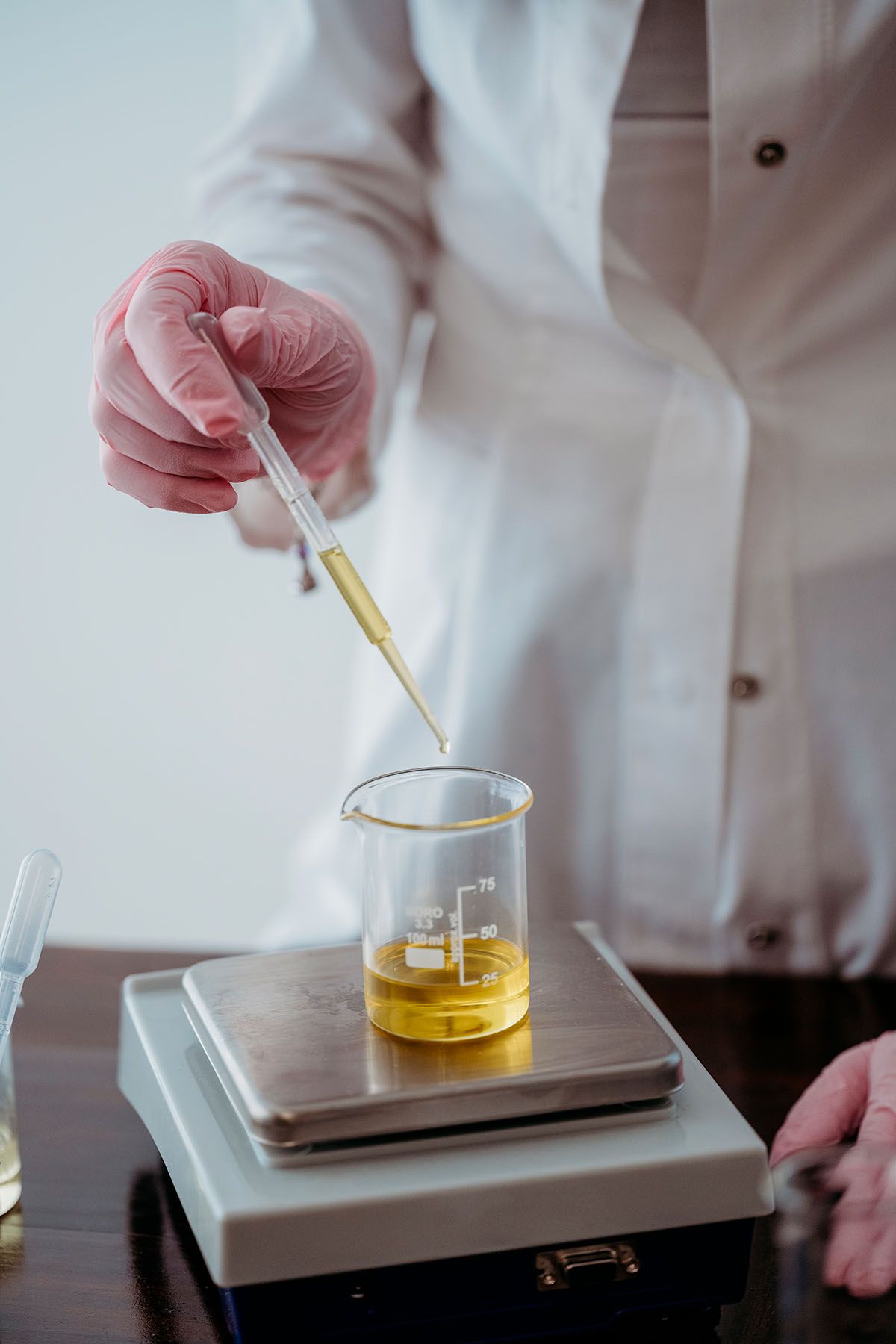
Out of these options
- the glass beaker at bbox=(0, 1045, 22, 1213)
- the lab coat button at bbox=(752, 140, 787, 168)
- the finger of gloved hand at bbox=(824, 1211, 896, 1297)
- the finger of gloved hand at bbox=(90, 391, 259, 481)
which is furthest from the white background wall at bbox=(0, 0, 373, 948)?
the finger of gloved hand at bbox=(824, 1211, 896, 1297)

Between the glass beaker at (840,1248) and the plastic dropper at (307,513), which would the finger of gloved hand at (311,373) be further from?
the glass beaker at (840,1248)

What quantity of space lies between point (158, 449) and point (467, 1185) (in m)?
→ 0.63

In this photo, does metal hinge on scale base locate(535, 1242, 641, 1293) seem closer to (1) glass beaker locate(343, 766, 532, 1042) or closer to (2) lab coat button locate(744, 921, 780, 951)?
(1) glass beaker locate(343, 766, 532, 1042)

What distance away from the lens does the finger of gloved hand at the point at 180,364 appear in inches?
37.5

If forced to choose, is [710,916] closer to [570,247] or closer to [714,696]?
[714,696]

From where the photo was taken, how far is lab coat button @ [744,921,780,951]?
1.53 meters

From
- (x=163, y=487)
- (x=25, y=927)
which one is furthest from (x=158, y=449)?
(x=25, y=927)

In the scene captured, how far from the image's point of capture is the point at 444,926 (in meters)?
0.91

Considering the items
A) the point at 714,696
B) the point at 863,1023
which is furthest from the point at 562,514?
the point at 863,1023

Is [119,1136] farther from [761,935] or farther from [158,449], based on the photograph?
[761,935]

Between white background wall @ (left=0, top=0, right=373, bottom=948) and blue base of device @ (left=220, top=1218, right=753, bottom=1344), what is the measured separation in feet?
6.69

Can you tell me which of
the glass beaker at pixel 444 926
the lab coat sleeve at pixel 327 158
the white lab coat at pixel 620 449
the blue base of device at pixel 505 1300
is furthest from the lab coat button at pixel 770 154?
the blue base of device at pixel 505 1300

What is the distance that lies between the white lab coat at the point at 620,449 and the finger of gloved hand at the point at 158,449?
1.25 ft

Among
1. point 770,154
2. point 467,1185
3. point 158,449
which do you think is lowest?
point 467,1185
